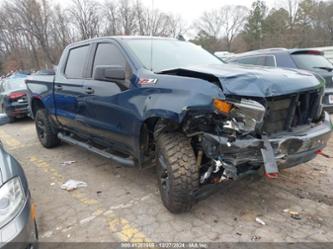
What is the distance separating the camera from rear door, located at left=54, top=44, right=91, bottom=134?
457cm

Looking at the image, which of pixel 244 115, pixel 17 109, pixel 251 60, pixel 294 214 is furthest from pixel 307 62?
pixel 17 109

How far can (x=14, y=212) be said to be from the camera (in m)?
2.18

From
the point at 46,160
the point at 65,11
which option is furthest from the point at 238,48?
the point at 46,160

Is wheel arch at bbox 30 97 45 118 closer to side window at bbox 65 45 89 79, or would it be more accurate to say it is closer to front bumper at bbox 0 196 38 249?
side window at bbox 65 45 89 79

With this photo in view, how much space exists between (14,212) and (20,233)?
6.1 inches

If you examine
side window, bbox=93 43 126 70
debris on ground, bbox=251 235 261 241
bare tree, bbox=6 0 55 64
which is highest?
bare tree, bbox=6 0 55 64

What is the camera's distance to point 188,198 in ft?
10.00

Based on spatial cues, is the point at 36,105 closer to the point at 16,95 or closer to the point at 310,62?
the point at 16,95

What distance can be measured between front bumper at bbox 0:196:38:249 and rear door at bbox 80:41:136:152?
153 centimetres

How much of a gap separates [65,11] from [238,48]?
2624cm

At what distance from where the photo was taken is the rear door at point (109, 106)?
361cm

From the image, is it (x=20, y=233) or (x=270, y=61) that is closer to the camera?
(x=20, y=233)

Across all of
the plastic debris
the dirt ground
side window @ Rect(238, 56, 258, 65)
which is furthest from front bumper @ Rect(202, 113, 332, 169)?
side window @ Rect(238, 56, 258, 65)

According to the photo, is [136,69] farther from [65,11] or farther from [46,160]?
[65,11]
